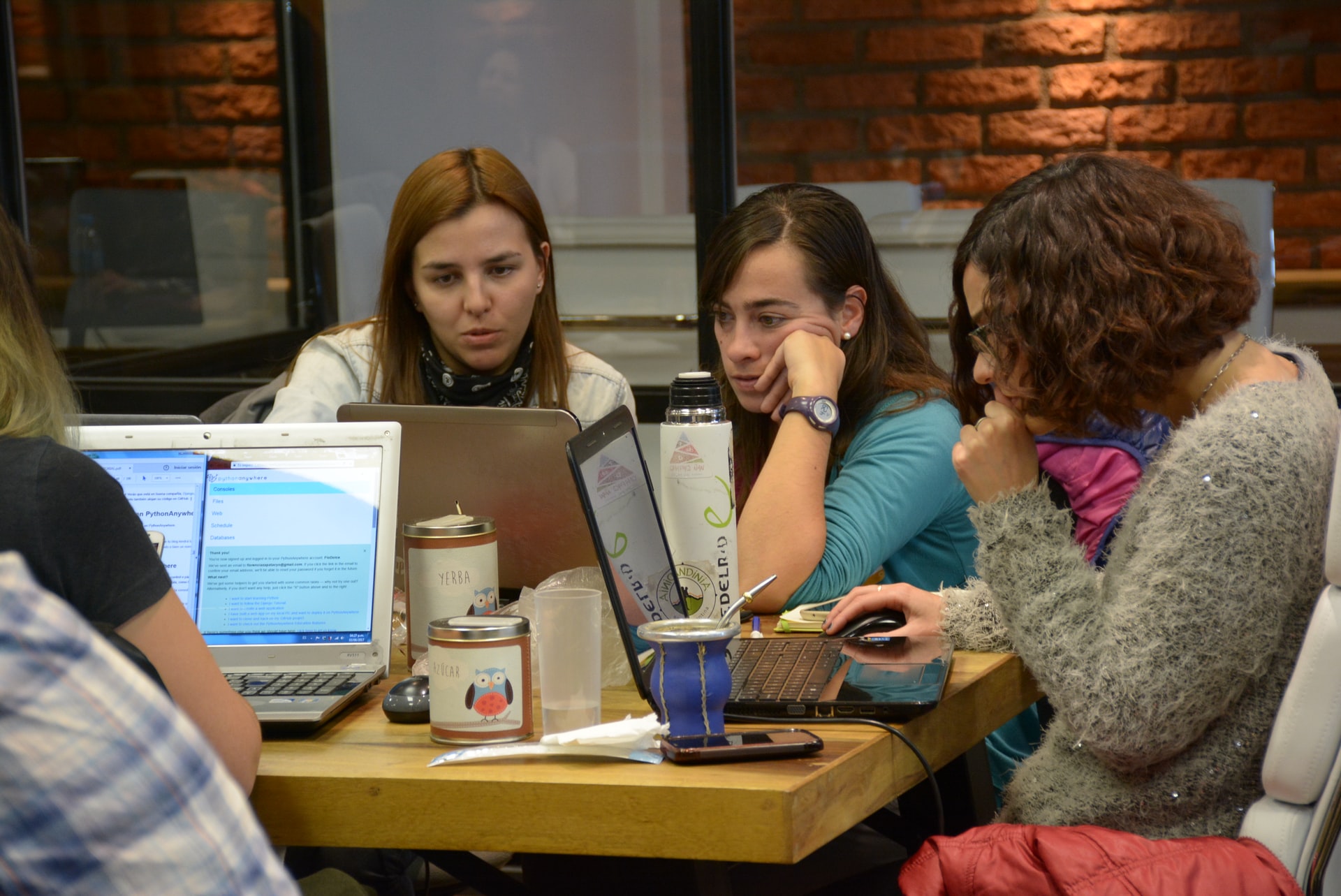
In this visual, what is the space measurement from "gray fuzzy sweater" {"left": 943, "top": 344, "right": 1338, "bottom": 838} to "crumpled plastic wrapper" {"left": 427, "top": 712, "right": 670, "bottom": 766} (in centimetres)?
43

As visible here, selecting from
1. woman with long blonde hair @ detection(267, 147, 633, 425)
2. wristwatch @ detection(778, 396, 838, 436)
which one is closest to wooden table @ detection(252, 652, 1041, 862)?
wristwatch @ detection(778, 396, 838, 436)

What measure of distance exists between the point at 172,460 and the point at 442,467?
304 mm

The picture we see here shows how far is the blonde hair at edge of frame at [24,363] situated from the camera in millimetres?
1142

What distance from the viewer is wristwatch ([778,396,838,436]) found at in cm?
179

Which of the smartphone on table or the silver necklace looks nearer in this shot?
the smartphone on table

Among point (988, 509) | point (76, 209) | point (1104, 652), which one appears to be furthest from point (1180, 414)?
point (76, 209)

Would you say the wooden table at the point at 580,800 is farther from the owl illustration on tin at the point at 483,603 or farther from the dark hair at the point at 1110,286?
the dark hair at the point at 1110,286

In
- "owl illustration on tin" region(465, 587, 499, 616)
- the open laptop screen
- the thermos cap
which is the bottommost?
"owl illustration on tin" region(465, 587, 499, 616)

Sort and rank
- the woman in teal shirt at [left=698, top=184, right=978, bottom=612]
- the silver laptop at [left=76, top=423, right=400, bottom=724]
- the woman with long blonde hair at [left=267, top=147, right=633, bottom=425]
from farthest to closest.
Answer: the woman with long blonde hair at [left=267, top=147, right=633, bottom=425], the woman in teal shirt at [left=698, top=184, right=978, bottom=612], the silver laptop at [left=76, top=423, right=400, bottom=724]

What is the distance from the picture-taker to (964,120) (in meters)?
2.96

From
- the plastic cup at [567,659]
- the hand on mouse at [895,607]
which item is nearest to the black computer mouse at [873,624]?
the hand on mouse at [895,607]

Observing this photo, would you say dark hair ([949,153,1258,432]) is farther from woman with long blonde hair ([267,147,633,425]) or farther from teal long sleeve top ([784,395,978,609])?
woman with long blonde hair ([267,147,633,425])

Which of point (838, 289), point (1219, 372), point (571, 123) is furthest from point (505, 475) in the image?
point (571, 123)

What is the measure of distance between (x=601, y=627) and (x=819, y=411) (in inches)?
22.4
